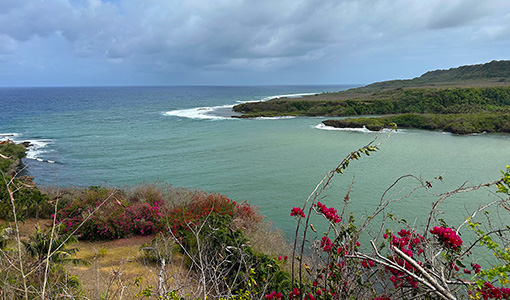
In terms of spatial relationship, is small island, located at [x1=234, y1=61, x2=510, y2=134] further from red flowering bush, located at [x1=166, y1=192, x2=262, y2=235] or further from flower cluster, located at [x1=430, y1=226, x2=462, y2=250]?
flower cluster, located at [x1=430, y1=226, x2=462, y2=250]

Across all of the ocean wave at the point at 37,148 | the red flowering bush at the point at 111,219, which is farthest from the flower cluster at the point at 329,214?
the ocean wave at the point at 37,148

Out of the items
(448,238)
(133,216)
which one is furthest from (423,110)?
(448,238)

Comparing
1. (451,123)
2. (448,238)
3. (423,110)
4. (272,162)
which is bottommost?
(272,162)

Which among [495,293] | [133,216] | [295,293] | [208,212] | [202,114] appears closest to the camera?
[495,293]

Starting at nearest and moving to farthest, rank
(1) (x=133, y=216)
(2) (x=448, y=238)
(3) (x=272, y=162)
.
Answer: (2) (x=448, y=238), (1) (x=133, y=216), (3) (x=272, y=162)

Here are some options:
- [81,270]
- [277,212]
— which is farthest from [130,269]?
[277,212]

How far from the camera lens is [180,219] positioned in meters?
10.4

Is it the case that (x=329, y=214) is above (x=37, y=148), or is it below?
A: above

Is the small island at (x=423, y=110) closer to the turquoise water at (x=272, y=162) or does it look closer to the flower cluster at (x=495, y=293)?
the turquoise water at (x=272, y=162)

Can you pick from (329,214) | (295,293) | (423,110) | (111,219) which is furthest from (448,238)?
(423,110)

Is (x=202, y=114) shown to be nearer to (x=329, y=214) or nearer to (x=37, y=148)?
(x=37, y=148)

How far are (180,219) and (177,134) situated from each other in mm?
25465

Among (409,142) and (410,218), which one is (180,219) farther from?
(409,142)

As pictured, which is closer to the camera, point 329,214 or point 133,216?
point 329,214
